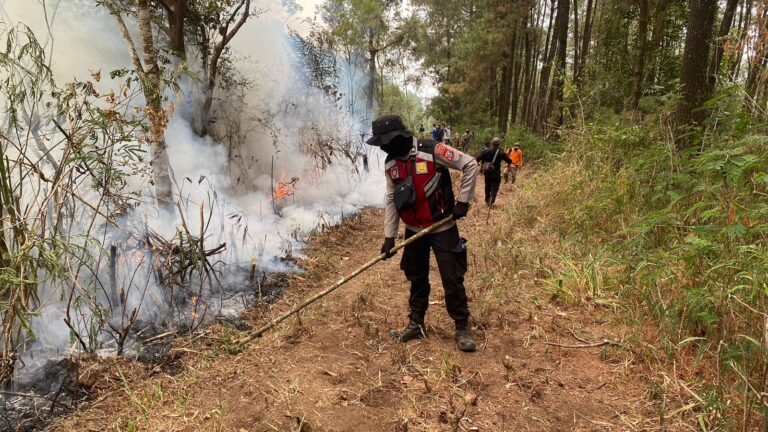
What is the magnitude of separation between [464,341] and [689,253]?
1832 mm

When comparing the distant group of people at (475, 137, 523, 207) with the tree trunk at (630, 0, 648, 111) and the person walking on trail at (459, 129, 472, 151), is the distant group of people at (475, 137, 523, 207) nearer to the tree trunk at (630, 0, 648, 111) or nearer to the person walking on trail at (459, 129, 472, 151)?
the tree trunk at (630, 0, 648, 111)

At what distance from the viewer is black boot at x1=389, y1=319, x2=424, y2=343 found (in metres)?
3.84

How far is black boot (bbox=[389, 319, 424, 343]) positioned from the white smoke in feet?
8.73

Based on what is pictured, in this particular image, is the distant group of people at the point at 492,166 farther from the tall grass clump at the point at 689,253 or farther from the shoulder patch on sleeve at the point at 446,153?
the shoulder patch on sleeve at the point at 446,153

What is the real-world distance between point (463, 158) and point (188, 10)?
25.3 ft

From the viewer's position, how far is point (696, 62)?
17.7ft

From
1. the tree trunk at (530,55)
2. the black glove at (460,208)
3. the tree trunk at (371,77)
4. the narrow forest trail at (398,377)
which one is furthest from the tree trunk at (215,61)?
the tree trunk at (530,55)

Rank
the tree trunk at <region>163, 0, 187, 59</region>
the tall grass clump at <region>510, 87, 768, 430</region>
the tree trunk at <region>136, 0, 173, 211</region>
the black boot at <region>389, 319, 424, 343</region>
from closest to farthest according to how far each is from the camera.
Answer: the tall grass clump at <region>510, 87, 768, 430</region>
the black boot at <region>389, 319, 424, 343</region>
the tree trunk at <region>136, 0, 173, 211</region>
the tree trunk at <region>163, 0, 187, 59</region>

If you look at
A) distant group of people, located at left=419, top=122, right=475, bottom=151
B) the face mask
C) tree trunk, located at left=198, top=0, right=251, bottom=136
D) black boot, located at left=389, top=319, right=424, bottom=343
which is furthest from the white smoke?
distant group of people, located at left=419, top=122, right=475, bottom=151

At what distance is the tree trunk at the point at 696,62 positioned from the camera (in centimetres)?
527

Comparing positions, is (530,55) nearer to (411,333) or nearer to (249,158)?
(249,158)

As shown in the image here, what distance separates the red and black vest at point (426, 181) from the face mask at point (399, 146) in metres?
0.06

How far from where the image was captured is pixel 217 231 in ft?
21.1

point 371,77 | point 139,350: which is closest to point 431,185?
point 139,350
